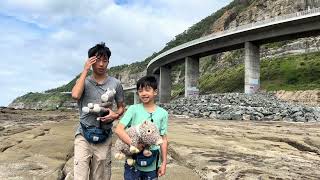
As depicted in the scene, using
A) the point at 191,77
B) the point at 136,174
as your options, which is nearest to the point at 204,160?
the point at 136,174

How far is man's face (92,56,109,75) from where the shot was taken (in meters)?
4.97

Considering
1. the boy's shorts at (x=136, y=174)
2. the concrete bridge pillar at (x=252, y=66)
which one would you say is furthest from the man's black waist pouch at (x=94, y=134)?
the concrete bridge pillar at (x=252, y=66)

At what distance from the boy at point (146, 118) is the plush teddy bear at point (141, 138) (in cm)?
8

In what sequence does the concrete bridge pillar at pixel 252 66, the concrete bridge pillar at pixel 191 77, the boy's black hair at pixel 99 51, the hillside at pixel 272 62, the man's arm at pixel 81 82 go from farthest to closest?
the concrete bridge pillar at pixel 191 77
the hillside at pixel 272 62
the concrete bridge pillar at pixel 252 66
the boy's black hair at pixel 99 51
the man's arm at pixel 81 82

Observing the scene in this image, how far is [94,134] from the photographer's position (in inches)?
192

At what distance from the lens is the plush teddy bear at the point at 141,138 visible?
4.27 metres

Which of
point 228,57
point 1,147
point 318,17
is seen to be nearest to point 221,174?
point 1,147

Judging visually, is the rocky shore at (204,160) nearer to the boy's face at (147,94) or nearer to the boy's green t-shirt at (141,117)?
the boy's green t-shirt at (141,117)

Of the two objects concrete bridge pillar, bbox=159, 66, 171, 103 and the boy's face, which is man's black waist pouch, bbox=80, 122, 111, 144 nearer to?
the boy's face

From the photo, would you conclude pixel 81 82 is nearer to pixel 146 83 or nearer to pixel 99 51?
pixel 99 51

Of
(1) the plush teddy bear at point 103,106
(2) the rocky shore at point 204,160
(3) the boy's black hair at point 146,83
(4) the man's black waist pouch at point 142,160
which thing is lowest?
(2) the rocky shore at point 204,160

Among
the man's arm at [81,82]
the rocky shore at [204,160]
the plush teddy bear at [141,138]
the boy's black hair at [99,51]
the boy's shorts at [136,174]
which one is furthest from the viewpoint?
the rocky shore at [204,160]

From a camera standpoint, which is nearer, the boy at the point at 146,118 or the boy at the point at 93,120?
the boy at the point at 146,118

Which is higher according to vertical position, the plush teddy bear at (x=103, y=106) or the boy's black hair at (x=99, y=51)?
the boy's black hair at (x=99, y=51)
